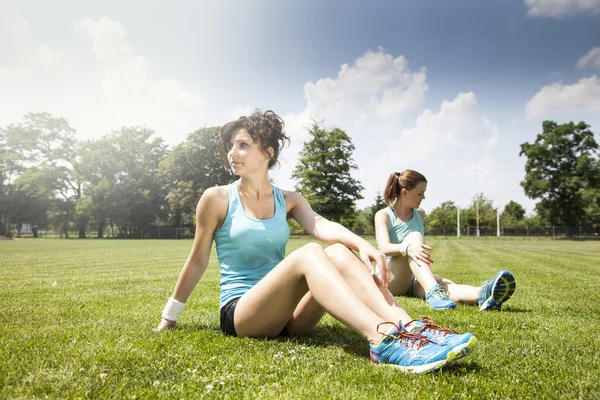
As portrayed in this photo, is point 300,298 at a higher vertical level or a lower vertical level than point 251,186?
lower

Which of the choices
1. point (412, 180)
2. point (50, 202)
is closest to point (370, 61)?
point (412, 180)

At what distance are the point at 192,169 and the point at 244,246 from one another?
5241 centimetres

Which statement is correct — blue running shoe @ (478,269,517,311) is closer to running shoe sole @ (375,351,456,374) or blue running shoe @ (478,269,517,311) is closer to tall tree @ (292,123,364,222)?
running shoe sole @ (375,351,456,374)

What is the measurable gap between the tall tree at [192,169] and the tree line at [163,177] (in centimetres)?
14

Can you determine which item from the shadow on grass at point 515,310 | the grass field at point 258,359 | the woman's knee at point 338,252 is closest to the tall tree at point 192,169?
the grass field at point 258,359

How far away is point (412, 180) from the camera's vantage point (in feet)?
17.5

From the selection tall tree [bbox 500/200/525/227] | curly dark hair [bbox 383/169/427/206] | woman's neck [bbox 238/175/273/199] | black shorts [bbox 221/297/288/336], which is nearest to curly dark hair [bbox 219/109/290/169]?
woman's neck [bbox 238/175/273/199]

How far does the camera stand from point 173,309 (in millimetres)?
3342

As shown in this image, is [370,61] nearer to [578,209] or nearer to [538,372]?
[538,372]

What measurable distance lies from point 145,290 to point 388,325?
5.24m

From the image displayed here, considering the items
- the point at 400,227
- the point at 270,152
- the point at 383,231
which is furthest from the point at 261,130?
the point at 400,227

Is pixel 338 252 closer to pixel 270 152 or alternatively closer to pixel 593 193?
pixel 270 152

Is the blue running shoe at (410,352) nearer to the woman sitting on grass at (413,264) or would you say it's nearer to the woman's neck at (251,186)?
the woman's neck at (251,186)

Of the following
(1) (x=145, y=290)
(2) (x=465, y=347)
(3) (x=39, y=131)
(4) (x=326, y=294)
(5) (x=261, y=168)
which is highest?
(3) (x=39, y=131)
